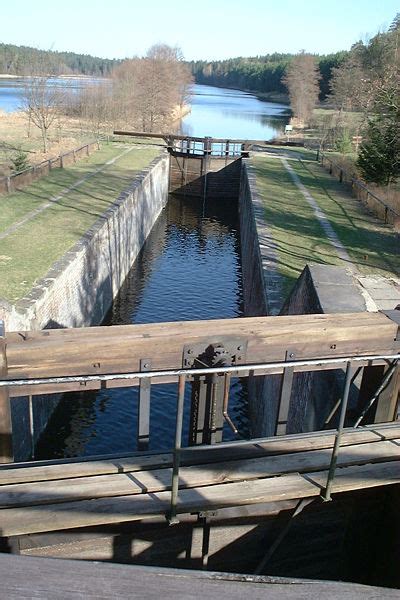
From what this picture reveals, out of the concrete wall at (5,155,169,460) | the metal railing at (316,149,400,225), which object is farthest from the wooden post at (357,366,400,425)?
the metal railing at (316,149,400,225)

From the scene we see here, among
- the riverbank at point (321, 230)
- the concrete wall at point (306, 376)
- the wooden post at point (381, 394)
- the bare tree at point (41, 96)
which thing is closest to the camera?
the wooden post at point (381, 394)

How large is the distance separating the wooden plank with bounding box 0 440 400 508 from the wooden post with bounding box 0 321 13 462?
1.93 feet

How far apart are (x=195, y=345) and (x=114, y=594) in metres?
2.94

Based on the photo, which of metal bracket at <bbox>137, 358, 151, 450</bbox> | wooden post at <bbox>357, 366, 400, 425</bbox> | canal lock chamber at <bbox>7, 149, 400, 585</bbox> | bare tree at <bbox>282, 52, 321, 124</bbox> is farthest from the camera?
bare tree at <bbox>282, 52, 321, 124</bbox>

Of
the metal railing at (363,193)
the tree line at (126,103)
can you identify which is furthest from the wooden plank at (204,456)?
the tree line at (126,103)

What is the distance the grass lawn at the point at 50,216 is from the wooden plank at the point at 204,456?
6.95 metres

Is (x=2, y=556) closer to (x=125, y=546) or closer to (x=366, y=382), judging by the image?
(x=125, y=546)

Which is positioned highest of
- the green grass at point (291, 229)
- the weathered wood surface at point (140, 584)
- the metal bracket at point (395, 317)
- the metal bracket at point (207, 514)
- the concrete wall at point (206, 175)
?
the weathered wood surface at point (140, 584)

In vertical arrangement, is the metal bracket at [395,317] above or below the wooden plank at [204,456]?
above

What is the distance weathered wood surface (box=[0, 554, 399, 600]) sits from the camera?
4.69 ft

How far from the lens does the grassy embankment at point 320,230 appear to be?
12836mm

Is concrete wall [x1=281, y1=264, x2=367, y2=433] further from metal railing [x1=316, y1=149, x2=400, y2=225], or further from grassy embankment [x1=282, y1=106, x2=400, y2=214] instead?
grassy embankment [x1=282, y1=106, x2=400, y2=214]

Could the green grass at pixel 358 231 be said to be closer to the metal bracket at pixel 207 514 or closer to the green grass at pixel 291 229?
the green grass at pixel 291 229

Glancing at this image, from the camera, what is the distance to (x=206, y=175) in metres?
33.8
